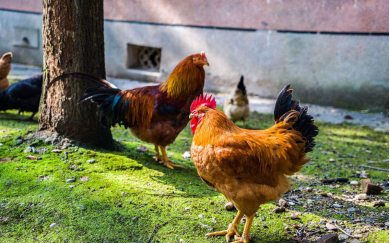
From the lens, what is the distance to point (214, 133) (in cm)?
328

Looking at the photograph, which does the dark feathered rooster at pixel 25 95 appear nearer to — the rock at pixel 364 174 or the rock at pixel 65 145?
the rock at pixel 65 145

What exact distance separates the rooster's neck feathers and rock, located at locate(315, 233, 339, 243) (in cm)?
248

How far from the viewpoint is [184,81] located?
4762 millimetres

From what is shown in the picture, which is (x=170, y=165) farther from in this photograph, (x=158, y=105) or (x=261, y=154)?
(x=261, y=154)

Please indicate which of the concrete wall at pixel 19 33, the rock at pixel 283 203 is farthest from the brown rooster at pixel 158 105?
the concrete wall at pixel 19 33

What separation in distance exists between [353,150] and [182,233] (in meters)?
4.43

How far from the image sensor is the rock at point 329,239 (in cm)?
334

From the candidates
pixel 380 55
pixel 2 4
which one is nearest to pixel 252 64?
pixel 380 55

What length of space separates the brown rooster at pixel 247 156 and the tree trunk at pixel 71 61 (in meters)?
1.90

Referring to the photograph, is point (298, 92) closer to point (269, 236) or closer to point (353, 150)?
point (353, 150)

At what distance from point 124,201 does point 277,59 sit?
→ 7.60 m

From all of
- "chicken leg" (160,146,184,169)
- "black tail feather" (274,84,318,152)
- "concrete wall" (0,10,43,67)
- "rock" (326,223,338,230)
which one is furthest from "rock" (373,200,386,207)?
"concrete wall" (0,10,43,67)

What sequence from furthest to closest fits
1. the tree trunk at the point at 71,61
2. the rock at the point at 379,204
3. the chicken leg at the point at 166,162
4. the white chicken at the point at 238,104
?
the white chicken at the point at 238,104
the chicken leg at the point at 166,162
the tree trunk at the point at 71,61
the rock at the point at 379,204

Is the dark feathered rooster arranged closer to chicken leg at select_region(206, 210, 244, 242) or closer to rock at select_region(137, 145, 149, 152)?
rock at select_region(137, 145, 149, 152)
